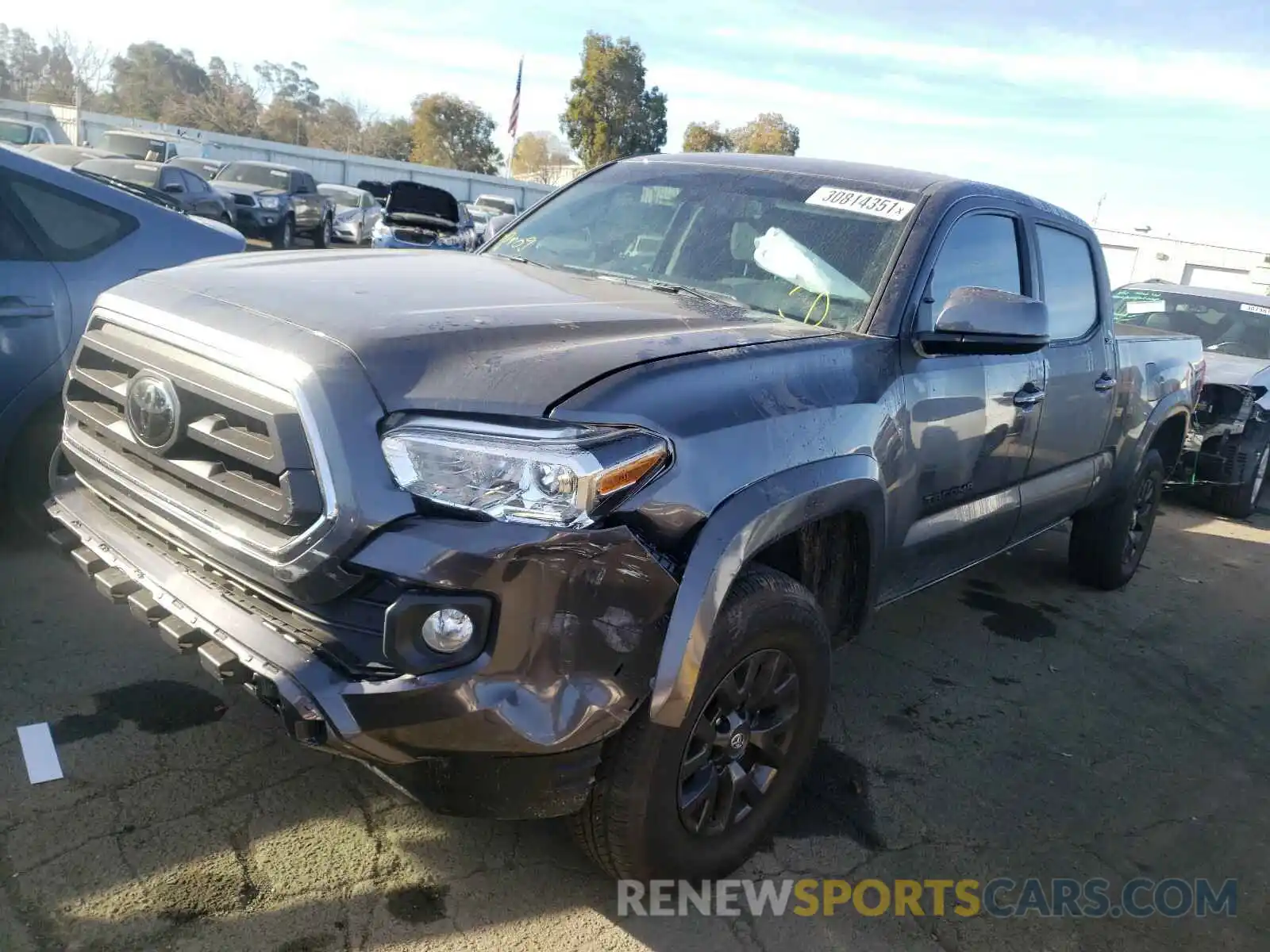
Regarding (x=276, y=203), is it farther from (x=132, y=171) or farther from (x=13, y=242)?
(x=13, y=242)

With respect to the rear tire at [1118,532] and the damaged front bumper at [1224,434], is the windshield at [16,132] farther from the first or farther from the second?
the rear tire at [1118,532]

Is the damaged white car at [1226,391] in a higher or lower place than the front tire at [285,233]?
higher

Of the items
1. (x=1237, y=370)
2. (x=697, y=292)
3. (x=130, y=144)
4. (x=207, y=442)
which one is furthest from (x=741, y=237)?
(x=130, y=144)

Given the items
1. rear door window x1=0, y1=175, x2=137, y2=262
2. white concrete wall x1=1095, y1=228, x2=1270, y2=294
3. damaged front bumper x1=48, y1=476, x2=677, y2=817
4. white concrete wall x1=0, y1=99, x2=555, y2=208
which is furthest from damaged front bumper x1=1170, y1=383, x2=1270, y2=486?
white concrete wall x1=0, y1=99, x2=555, y2=208

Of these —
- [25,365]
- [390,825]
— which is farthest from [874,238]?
[25,365]

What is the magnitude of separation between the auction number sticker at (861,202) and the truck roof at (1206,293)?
278 inches

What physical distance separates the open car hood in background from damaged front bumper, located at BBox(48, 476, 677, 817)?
860 cm

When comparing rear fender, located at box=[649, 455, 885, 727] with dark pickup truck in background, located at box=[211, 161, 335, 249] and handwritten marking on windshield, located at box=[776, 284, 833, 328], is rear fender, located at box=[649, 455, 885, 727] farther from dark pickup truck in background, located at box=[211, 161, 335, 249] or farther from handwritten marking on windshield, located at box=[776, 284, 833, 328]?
dark pickup truck in background, located at box=[211, 161, 335, 249]

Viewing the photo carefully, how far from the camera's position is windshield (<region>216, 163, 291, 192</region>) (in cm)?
1908

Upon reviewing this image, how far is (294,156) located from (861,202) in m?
42.8

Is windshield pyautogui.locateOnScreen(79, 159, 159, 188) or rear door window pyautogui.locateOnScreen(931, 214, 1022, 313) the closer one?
rear door window pyautogui.locateOnScreen(931, 214, 1022, 313)

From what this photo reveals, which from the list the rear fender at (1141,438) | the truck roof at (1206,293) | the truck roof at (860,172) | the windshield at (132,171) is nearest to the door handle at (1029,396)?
the truck roof at (860,172)

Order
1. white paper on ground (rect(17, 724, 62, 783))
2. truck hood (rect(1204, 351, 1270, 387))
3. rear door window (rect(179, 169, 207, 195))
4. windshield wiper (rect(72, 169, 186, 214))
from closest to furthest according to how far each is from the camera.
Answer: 1. white paper on ground (rect(17, 724, 62, 783))
2. windshield wiper (rect(72, 169, 186, 214))
3. truck hood (rect(1204, 351, 1270, 387))
4. rear door window (rect(179, 169, 207, 195))

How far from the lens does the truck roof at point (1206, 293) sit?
29.7 ft
